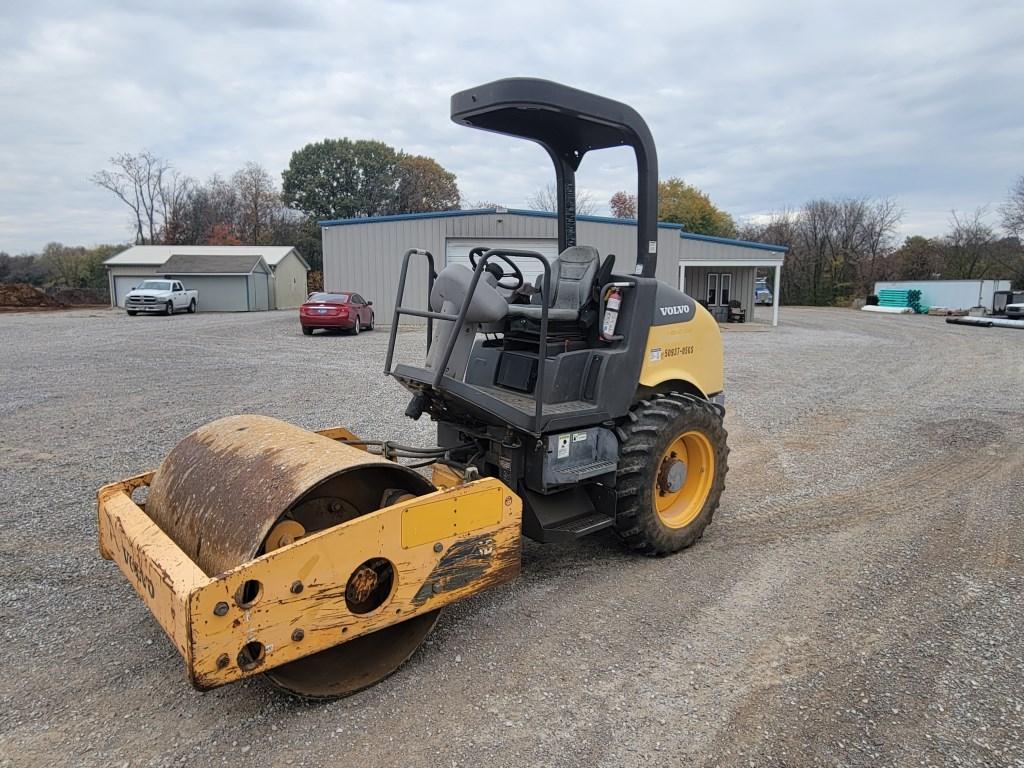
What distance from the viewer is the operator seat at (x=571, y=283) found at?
4.25 meters

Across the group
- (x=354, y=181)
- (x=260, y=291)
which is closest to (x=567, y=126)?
(x=260, y=291)

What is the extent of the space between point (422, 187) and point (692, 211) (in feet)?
69.2

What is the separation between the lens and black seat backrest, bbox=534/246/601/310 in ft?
14.2

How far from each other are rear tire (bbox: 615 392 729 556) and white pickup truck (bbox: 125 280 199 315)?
103ft

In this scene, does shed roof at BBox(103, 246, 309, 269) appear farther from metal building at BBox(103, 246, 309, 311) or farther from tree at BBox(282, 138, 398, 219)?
tree at BBox(282, 138, 398, 219)

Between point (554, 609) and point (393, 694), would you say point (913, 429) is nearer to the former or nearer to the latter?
point (554, 609)

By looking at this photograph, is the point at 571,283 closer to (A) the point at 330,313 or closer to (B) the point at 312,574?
(B) the point at 312,574

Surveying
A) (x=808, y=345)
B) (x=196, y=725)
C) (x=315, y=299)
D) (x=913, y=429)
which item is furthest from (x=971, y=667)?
(x=315, y=299)

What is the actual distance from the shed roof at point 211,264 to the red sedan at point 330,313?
2112 cm

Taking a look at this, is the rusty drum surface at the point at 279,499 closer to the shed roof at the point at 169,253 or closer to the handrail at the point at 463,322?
the handrail at the point at 463,322

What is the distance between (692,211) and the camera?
178 ft

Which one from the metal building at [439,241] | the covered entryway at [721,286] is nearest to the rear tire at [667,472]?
the metal building at [439,241]

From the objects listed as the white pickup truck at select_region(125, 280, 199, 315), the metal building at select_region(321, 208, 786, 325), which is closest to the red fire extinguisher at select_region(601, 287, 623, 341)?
the metal building at select_region(321, 208, 786, 325)

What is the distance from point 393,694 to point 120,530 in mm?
1425
